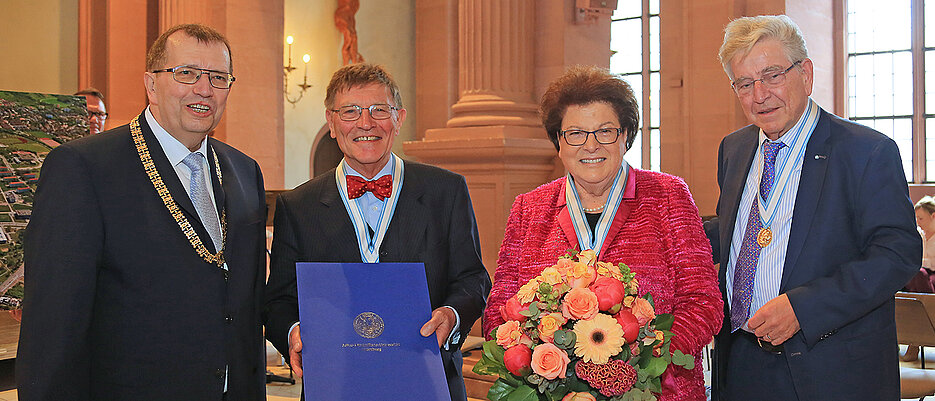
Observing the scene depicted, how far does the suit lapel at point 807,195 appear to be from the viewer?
8.34 feet

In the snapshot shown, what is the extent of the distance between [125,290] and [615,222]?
1400 millimetres

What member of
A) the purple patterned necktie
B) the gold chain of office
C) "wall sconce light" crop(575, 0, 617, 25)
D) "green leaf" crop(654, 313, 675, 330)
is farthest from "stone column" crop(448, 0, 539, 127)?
"green leaf" crop(654, 313, 675, 330)

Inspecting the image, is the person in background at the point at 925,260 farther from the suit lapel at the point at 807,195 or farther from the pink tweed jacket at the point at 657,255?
the pink tweed jacket at the point at 657,255

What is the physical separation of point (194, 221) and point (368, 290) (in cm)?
53

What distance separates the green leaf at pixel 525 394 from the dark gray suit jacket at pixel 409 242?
659mm

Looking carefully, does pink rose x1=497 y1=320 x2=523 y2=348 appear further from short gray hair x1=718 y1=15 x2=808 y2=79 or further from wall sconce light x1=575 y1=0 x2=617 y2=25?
wall sconce light x1=575 y1=0 x2=617 y2=25

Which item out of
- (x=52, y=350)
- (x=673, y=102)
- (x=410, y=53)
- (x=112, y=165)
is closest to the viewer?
(x=52, y=350)

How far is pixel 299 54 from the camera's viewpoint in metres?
14.9

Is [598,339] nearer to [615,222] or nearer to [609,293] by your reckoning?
[609,293]

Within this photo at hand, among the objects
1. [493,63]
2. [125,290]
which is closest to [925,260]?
[493,63]


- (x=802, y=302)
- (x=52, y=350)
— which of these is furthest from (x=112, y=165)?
(x=802, y=302)

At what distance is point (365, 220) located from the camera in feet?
8.89

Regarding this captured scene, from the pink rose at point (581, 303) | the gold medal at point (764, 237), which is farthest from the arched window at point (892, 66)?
the pink rose at point (581, 303)

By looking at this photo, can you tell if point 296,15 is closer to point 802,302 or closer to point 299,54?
point 299,54
